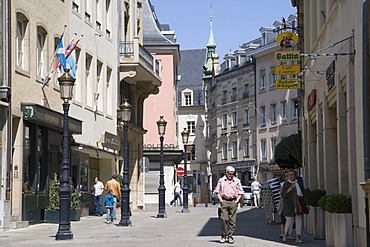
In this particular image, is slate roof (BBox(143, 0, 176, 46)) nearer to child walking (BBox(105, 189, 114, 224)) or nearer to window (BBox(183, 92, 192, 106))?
child walking (BBox(105, 189, 114, 224))

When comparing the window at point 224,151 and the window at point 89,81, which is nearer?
the window at point 89,81

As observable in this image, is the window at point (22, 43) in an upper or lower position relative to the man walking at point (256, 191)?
upper

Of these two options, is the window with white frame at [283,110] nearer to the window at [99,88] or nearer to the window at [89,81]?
the window at [99,88]

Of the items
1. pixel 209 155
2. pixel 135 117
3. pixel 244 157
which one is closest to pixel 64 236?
pixel 135 117

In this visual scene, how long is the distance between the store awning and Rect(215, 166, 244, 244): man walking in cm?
1152

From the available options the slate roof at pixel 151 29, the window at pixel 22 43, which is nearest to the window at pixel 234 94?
the slate roof at pixel 151 29

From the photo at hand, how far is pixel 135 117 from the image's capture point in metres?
47.0

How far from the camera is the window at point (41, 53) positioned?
27.9 m

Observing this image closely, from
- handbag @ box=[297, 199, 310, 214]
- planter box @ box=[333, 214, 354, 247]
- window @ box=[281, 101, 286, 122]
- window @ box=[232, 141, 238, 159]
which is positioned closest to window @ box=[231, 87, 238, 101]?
window @ box=[232, 141, 238, 159]

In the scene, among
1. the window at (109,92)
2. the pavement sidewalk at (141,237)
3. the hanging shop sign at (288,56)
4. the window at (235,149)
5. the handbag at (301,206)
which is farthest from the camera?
the window at (235,149)

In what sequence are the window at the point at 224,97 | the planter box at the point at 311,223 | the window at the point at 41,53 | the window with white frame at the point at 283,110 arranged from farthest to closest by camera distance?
the window at the point at 224,97 < the window with white frame at the point at 283,110 < the window at the point at 41,53 < the planter box at the point at 311,223

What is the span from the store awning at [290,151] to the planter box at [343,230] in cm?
1535

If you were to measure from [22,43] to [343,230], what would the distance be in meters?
14.5

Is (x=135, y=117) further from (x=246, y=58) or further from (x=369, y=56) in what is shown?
(x=246, y=58)
